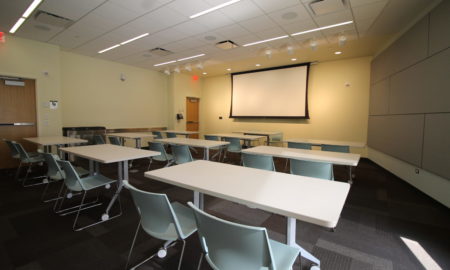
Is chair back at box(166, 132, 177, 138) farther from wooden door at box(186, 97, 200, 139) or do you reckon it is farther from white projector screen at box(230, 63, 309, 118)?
white projector screen at box(230, 63, 309, 118)

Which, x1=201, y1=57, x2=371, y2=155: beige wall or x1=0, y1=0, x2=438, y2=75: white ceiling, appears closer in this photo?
x1=0, y1=0, x2=438, y2=75: white ceiling

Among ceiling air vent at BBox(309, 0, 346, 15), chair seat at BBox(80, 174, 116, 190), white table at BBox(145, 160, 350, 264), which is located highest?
ceiling air vent at BBox(309, 0, 346, 15)

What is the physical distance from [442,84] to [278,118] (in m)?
5.01

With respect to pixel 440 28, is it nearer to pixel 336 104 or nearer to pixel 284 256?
pixel 336 104

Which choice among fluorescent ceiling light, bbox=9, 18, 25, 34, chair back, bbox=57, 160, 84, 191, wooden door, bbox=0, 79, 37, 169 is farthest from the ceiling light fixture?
chair back, bbox=57, 160, 84, 191

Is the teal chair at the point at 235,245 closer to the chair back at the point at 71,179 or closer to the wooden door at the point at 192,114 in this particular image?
the chair back at the point at 71,179

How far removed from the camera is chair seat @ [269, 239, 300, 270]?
1.21 m

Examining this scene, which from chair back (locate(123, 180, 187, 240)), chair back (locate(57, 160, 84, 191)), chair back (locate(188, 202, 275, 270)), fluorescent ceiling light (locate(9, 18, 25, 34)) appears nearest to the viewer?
chair back (locate(188, 202, 275, 270))

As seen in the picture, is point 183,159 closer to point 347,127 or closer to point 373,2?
point 373,2

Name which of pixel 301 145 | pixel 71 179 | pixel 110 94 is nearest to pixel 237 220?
pixel 71 179

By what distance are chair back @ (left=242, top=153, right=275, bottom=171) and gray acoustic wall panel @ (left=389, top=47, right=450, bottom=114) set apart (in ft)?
8.57

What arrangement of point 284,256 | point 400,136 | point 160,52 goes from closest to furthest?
point 284,256 < point 400,136 < point 160,52

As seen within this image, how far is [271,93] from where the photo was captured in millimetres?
7906

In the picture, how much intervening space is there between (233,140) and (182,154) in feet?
6.63
